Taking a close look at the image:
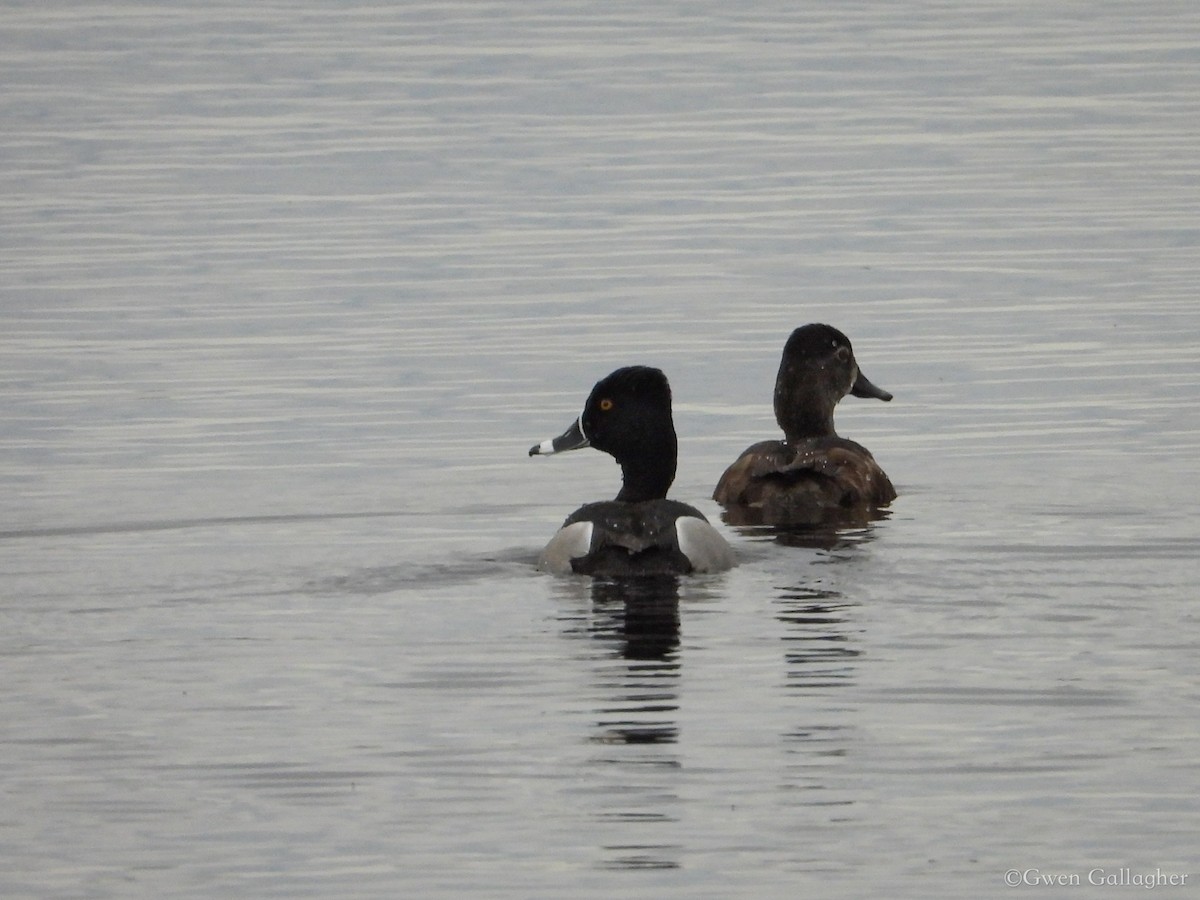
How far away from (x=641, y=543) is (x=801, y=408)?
4053mm

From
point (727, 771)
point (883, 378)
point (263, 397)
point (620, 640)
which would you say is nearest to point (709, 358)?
point (883, 378)

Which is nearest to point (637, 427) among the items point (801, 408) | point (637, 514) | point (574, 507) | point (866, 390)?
point (637, 514)

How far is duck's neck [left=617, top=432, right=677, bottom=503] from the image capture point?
1356 cm

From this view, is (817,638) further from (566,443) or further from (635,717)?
(566,443)

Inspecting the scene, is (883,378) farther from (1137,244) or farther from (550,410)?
(1137,244)

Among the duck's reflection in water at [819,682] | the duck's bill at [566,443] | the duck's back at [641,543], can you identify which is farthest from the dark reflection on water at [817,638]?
the duck's bill at [566,443]

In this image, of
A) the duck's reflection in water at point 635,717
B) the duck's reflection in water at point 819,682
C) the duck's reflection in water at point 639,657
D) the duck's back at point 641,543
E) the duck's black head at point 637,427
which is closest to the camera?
the duck's reflection in water at point 635,717

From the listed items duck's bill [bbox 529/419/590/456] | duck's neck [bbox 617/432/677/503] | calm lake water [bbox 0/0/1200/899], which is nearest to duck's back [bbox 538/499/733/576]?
calm lake water [bbox 0/0/1200/899]

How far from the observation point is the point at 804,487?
15.1 metres

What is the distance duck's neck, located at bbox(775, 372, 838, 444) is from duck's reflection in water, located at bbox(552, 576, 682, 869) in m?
4.00

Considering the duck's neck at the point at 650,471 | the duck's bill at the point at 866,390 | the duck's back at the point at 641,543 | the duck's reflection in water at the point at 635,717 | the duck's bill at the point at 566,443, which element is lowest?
the duck's reflection in water at the point at 635,717

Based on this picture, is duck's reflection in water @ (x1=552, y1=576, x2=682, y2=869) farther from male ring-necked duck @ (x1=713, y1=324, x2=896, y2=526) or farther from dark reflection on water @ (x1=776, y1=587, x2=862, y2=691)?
male ring-necked duck @ (x1=713, y1=324, x2=896, y2=526)

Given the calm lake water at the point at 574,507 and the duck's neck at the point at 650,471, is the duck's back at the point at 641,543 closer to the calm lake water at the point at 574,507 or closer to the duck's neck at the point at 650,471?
the calm lake water at the point at 574,507

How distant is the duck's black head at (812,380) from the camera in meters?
16.5
